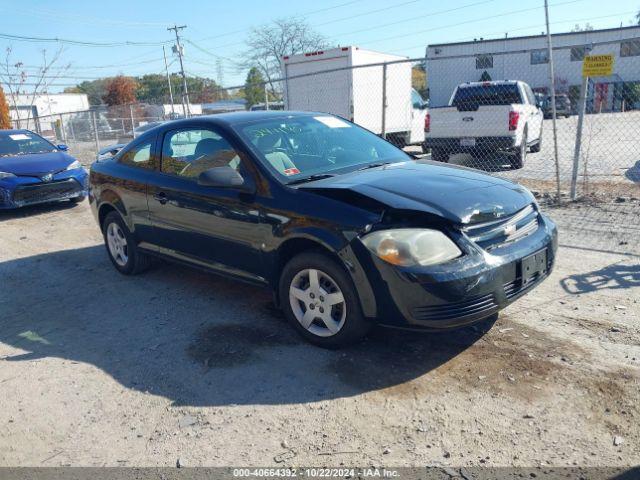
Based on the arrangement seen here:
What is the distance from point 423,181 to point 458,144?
7733mm

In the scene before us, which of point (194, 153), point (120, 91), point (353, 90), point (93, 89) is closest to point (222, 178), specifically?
point (194, 153)

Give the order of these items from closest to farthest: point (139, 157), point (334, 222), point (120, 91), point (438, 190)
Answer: point (334, 222), point (438, 190), point (139, 157), point (120, 91)

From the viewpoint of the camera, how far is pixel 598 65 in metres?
6.71

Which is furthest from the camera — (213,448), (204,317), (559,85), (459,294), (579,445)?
(559,85)

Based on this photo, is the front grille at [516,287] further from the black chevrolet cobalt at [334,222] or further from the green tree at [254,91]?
the green tree at [254,91]

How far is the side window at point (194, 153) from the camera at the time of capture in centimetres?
439

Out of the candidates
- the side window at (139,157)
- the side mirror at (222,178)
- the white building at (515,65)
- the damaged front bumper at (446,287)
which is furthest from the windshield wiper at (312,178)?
the white building at (515,65)

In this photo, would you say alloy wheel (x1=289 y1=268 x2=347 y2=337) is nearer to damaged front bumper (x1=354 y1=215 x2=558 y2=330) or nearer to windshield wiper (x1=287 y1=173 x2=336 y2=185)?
damaged front bumper (x1=354 y1=215 x2=558 y2=330)

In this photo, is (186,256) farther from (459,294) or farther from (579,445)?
(579,445)

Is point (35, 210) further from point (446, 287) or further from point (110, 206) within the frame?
point (446, 287)

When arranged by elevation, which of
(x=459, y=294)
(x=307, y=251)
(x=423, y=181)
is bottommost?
(x=459, y=294)

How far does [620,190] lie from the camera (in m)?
8.31

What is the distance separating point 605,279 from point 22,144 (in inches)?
399

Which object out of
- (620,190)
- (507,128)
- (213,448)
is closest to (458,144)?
(507,128)
